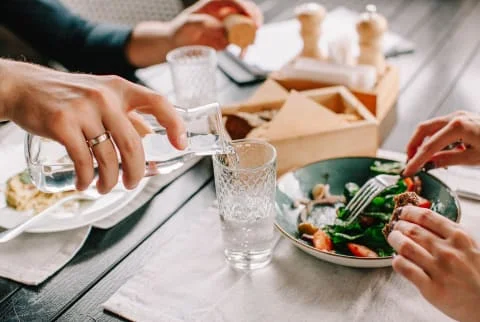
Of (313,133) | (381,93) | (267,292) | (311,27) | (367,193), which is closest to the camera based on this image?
(267,292)

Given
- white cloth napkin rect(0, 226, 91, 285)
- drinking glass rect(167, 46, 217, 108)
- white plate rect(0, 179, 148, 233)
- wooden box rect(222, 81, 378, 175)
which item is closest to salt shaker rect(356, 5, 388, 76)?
wooden box rect(222, 81, 378, 175)

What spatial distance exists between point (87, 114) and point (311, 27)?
75 centimetres

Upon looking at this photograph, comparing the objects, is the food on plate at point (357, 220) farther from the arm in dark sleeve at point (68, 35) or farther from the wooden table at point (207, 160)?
the arm in dark sleeve at point (68, 35)

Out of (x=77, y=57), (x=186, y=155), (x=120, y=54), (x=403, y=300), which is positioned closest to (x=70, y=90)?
(x=186, y=155)

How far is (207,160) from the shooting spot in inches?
42.6

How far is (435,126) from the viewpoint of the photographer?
37.5 inches

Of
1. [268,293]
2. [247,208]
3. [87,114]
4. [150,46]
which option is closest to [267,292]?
[268,293]

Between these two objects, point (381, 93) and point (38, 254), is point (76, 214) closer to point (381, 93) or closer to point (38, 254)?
point (38, 254)

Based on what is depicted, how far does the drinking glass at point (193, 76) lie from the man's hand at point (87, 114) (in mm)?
487

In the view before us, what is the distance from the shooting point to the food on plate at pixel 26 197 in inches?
37.0

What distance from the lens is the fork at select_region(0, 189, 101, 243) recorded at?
2.80 ft

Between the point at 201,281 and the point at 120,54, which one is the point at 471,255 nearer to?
the point at 201,281

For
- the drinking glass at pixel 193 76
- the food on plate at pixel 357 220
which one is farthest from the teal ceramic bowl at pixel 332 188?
the drinking glass at pixel 193 76

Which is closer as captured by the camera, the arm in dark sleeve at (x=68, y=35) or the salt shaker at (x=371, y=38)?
the salt shaker at (x=371, y=38)
